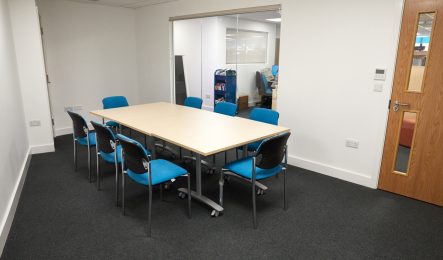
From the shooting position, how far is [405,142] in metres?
3.19

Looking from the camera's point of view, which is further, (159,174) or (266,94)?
(266,94)

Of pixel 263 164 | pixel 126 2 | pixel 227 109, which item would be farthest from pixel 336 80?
pixel 126 2

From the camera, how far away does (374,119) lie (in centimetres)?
333

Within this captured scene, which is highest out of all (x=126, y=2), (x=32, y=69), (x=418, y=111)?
(x=126, y=2)

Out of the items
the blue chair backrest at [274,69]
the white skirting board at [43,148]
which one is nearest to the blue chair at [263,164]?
the white skirting board at [43,148]

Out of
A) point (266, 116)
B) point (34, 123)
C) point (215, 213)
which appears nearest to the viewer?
point (215, 213)

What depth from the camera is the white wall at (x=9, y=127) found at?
2633 mm

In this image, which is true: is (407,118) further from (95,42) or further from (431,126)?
(95,42)

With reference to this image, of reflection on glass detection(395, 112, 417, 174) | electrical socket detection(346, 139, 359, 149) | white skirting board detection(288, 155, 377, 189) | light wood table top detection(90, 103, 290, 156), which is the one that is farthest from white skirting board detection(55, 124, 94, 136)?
reflection on glass detection(395, 112, 417, 174)

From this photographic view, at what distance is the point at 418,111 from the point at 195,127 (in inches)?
92.5

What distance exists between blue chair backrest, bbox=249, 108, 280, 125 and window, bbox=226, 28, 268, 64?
3.29 metres

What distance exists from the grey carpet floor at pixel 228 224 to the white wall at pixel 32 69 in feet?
4.12

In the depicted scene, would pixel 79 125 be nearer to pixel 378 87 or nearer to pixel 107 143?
pixel 107 143

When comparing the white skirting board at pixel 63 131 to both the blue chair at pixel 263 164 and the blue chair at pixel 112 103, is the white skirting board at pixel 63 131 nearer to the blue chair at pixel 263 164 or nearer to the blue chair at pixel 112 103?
the blue chair at pixel 112 103
